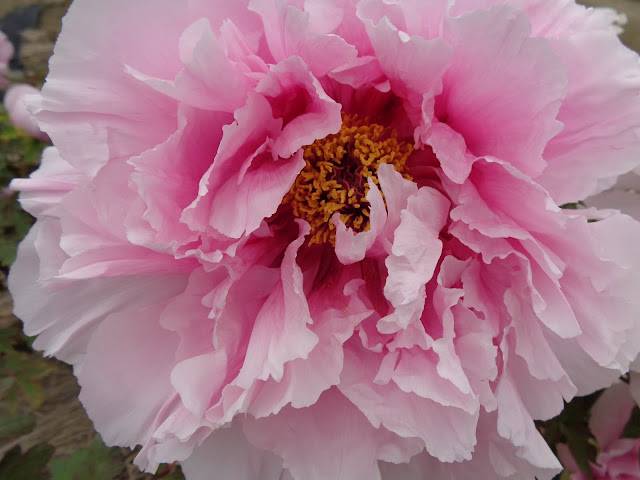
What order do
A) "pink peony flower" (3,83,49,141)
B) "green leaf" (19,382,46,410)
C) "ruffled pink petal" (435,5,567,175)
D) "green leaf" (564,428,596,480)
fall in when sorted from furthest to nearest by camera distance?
"pink peony flower" (3,83,49,141), "green leaf" (19,382,46,410), "green leaf" (564,428,596,480), "ruffled pink petal" (435,5,567,175)

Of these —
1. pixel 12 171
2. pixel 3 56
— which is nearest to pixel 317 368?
pixel 12 171

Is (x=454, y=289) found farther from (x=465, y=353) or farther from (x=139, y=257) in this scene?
(x=139, y=257)

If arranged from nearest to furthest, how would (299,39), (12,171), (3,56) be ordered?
(299,39)
(12,171)
(3,56)

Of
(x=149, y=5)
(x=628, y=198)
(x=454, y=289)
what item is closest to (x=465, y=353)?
(x=454, y=289)

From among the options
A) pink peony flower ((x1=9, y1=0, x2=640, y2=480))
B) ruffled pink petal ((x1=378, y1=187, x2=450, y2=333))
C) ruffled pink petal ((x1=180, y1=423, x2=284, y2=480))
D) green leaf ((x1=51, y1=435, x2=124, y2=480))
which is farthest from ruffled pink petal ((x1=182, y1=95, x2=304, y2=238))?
green leaf ((x1=51, y1=435, x2=124, y2=480))

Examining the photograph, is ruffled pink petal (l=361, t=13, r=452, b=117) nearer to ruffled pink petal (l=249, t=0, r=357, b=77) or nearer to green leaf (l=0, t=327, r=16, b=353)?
ruffled pink petal (l=249, t=0, r=357, b=77)

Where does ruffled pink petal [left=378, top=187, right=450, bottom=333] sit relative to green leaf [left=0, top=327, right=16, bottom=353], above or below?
above

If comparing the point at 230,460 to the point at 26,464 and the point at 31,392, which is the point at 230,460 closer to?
the point at 26,464
